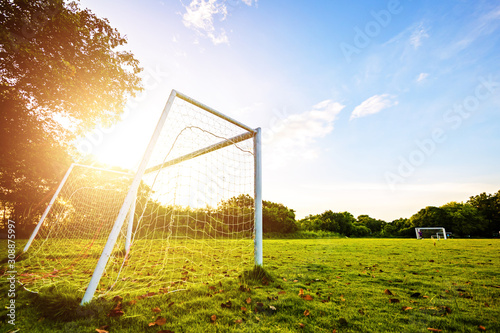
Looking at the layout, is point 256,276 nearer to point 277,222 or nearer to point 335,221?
point 277,222

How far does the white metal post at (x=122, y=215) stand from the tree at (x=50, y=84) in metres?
8.82

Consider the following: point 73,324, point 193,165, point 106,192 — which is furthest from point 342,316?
point 106,192

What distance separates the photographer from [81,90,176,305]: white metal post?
7.76ft

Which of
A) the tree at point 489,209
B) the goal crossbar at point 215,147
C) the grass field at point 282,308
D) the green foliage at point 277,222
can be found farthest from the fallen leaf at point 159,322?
the tree at point 489,209

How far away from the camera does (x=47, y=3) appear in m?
8.02

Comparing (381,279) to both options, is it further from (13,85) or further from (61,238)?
(13,85)

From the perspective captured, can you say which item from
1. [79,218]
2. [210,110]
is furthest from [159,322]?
[79,218]

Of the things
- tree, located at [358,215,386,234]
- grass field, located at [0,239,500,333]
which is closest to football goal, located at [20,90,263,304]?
grass field, located at [0,239,500,333]

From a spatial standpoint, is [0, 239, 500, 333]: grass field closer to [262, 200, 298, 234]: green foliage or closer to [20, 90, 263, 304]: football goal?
[20, 90, 263, 304]: football goal

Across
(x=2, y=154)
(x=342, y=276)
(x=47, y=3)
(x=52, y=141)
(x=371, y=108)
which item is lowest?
(x=342, y=276)

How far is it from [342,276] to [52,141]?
589 inches

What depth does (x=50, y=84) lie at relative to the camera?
9.27m

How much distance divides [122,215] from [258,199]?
8.25 ft

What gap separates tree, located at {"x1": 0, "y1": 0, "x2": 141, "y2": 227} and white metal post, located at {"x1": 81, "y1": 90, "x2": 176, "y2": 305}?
882 cm
